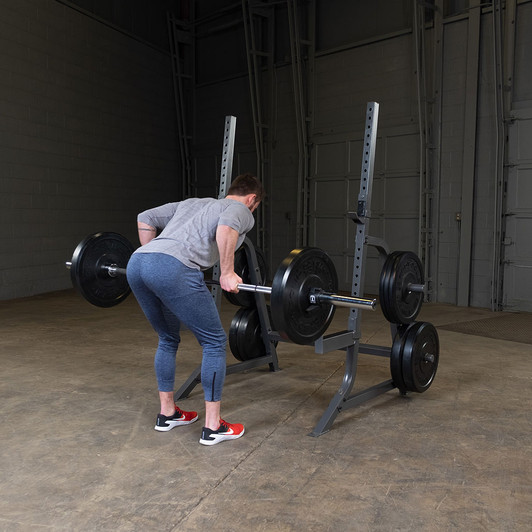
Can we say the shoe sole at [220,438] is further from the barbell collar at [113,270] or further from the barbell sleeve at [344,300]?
the barbell collar at [113,270]

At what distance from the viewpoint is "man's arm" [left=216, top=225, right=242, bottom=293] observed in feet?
7.12

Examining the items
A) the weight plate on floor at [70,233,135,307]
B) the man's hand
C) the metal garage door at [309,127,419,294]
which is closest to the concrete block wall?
the metal garage door at [309,127,419,294]

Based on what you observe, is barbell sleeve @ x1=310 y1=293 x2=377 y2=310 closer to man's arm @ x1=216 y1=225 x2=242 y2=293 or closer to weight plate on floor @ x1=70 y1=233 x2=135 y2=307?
man's arm @ x1=216 y1=225 x2=242 y2=293

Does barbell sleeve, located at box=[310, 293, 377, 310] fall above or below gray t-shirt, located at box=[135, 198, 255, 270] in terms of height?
below

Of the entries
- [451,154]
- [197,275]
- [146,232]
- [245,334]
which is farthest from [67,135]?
[197,275]

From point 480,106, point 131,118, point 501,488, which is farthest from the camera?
point 131,118

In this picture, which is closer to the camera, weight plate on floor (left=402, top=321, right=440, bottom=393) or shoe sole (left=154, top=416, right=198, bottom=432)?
shoe sole (left=154, top=416, right=198, bottom=432)

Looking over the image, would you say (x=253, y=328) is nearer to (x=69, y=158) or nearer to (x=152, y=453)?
(x=152, y=453)

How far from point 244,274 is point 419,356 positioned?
1.03m

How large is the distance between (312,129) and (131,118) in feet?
7.96

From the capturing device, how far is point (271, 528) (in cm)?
173

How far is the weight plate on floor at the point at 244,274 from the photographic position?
3143 mm

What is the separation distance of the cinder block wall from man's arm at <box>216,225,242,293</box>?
4.57m

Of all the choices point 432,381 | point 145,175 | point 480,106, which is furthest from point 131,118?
point 432,381
